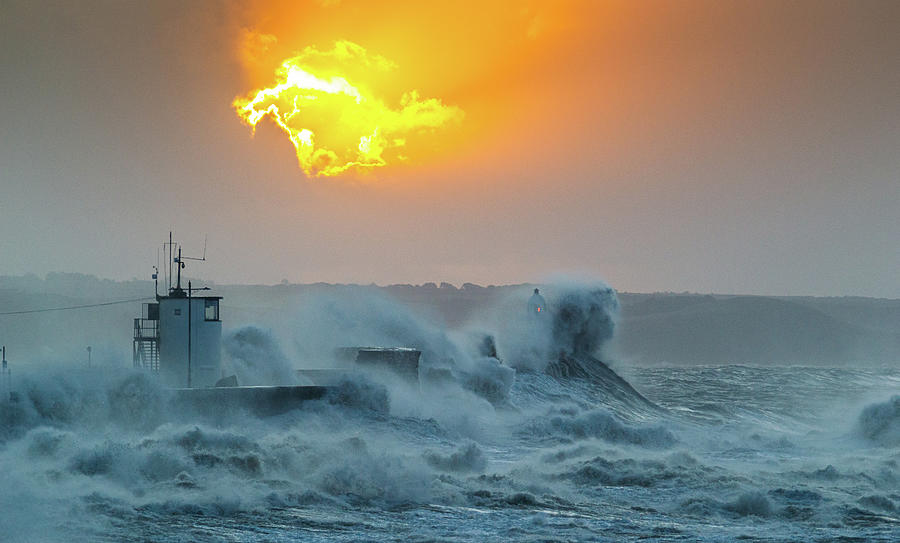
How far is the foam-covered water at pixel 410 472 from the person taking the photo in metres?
17.7

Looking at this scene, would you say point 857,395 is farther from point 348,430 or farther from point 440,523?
point 440,523

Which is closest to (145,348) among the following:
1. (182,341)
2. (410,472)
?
(182,341)

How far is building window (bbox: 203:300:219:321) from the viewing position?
87.1 ft

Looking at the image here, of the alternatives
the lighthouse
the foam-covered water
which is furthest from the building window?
the foam-covered water

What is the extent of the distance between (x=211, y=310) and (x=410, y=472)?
772 cm

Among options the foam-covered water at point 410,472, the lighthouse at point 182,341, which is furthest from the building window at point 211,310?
the foam-covered water at point 410,472

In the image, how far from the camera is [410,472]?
21547 millimetres

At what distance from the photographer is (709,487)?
2214 centimetres

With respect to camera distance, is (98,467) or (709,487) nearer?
(98,467)

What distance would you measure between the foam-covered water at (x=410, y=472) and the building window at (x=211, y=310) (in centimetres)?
275

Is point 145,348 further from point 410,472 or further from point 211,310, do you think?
point 410,472

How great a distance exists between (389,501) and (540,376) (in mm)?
21863

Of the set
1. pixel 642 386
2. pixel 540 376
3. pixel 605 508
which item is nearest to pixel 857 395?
pixel 642 386

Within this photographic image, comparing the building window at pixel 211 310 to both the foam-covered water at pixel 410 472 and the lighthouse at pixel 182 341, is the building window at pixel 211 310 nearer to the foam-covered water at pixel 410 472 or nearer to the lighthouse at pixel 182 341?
the lighthouse at pixel 182 341
